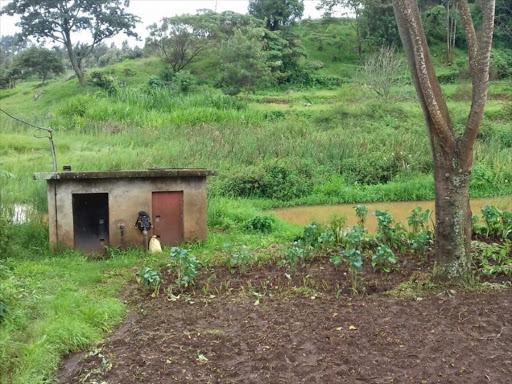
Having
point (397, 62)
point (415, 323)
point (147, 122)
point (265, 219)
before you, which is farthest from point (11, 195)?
point (397, 62)

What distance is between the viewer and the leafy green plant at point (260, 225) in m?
8.73

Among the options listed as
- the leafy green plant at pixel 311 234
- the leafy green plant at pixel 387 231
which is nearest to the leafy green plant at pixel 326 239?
the leafy green plant at pixel 311 234

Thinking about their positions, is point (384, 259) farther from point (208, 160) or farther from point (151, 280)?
point (208, 160)

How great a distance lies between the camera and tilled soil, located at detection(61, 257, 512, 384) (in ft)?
11.7

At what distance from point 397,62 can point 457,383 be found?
22.9 m

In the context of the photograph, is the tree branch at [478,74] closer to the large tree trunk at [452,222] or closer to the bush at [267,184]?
the large tree trunk at [452,222]

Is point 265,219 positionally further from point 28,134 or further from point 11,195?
point 28,134

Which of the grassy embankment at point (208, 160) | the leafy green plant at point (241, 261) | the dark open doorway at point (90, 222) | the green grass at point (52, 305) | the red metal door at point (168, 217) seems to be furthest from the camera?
the red metal door at point (168, 217)

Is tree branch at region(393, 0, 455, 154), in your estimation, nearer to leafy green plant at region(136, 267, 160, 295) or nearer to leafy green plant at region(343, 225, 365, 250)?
leafy green plant at region(343, 225, 365, 250)

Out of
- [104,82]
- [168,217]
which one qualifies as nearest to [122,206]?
[168,217]

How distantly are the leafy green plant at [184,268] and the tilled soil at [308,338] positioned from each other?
0.16 meters

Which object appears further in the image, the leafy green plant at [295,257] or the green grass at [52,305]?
the leafy green plant at [295,257]

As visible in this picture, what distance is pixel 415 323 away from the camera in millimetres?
4223

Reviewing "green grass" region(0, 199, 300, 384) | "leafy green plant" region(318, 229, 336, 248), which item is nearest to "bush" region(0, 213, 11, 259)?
"green grass" region(0, 199, 300, 384)
